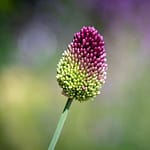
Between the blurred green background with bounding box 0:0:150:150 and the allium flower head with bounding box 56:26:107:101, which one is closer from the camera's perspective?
the allium flower head with bounding box 56:26:107:101

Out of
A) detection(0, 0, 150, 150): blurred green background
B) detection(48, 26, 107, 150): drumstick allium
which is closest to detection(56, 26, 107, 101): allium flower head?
detection(48, 26, 107, 150): drumstick allium

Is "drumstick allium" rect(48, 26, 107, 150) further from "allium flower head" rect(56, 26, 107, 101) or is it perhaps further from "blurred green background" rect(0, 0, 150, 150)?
"blurred green background" rect(0, 0, 150, 150)
